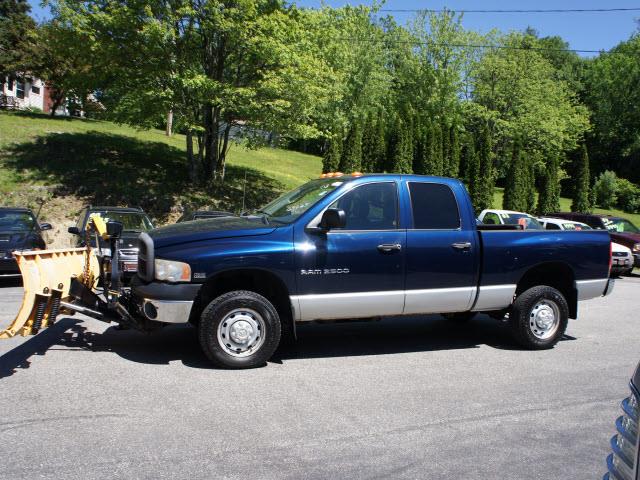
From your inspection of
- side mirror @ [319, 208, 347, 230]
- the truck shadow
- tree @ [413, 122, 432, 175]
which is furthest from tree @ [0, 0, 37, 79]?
side mirror @ [319, 208, 347, 230]

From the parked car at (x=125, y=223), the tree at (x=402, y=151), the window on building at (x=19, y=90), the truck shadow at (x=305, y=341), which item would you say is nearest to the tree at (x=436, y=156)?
the tree at (x=402, y=151)

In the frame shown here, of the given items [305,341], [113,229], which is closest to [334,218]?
[305,341]

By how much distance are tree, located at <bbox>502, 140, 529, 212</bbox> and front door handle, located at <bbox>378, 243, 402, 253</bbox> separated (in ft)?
86.1

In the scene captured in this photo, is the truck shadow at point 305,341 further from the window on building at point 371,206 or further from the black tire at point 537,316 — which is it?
the window on building at point 371,206

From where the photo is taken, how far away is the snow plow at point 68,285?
547 centimetres

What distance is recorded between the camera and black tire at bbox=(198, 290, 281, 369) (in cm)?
588

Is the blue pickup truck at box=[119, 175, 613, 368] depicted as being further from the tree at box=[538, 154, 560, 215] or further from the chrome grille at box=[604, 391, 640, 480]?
the tree at box=[538, 154, 560, 215]

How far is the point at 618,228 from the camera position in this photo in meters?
20.0

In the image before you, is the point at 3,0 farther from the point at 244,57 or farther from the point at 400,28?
the point at 400,28

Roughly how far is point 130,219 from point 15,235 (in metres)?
2.31

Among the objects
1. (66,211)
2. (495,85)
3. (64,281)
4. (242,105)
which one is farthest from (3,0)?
(64,281)

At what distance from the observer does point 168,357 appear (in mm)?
6398

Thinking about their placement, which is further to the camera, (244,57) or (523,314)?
(244,57)

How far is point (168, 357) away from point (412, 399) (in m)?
2.78
